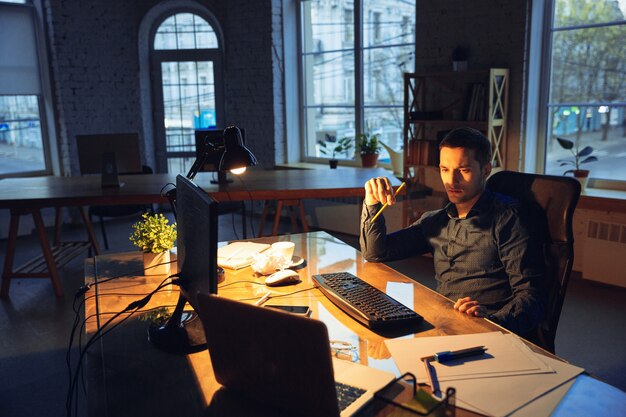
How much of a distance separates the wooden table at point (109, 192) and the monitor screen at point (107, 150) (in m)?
0.15

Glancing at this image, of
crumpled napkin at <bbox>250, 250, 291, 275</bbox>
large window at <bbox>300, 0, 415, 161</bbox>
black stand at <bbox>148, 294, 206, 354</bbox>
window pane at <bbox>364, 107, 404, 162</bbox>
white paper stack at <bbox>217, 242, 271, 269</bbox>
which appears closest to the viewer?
black stand at <bbox>148, 294, 206, 354</bbox>

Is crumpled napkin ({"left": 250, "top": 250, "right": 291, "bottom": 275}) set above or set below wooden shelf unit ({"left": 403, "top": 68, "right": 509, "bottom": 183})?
below

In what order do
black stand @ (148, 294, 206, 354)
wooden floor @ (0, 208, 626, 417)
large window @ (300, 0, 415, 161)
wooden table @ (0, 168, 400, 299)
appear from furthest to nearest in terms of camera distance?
large window @ (300, 0, 415, 161)
wooden table @ (0, 168, 400, 299)
wooden floor @ (0, 208, 626, 417)
black stand @ (148, 294, 206, 354)

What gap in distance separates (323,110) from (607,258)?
340 centimetres

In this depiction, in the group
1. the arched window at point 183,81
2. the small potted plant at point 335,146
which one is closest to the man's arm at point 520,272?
the small potted plant at point 335,146

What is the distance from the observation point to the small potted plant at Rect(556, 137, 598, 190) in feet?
14.0

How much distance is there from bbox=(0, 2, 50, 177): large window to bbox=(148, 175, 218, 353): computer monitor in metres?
5.24

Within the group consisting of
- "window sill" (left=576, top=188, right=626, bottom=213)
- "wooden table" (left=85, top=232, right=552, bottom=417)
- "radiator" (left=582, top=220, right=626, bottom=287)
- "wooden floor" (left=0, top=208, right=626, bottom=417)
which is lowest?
"wooden floor" (left=0, top=208, right=626, bottom=417)

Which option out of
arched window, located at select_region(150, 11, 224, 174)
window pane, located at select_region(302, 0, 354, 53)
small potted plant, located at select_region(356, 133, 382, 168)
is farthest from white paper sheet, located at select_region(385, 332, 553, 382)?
arched window, located at select_region(150, 11, 224, 174)

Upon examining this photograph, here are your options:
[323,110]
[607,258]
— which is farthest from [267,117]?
[607,258]

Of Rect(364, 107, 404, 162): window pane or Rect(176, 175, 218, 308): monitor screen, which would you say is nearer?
Rect(176, 175, 218, 308): monitor screen

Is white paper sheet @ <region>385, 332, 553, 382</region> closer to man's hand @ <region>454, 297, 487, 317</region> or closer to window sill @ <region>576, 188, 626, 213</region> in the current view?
man's hand @ <region>454, 297, 487, 317</region>

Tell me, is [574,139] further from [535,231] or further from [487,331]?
[487,331]

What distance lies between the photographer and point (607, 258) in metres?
4.04
